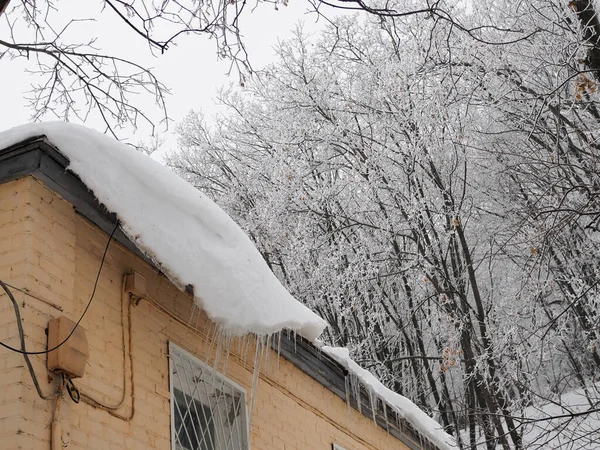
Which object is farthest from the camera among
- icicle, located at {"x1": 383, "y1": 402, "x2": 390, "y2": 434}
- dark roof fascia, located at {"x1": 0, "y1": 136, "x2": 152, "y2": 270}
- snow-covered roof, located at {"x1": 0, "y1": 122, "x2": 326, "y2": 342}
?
icicle, located at {"x1": 383, "y1": 402, "x2": 390, "y2": 434}

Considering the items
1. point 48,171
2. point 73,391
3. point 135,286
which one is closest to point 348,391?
point 135,286

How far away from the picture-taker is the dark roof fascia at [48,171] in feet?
14.2

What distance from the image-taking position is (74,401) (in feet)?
13.3

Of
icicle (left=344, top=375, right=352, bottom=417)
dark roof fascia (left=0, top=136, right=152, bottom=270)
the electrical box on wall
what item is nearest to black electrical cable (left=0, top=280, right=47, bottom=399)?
the electrical box on wall

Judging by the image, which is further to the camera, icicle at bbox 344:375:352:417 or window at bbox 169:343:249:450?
icicle at bbox 344:375:352:417

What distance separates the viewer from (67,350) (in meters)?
4.05

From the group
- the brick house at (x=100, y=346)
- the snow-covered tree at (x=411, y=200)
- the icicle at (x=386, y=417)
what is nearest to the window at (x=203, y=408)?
the brick house at (x=100, y=346)

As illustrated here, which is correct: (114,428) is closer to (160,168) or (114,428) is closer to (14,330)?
(14,330)

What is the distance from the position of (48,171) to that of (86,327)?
0.97 meters

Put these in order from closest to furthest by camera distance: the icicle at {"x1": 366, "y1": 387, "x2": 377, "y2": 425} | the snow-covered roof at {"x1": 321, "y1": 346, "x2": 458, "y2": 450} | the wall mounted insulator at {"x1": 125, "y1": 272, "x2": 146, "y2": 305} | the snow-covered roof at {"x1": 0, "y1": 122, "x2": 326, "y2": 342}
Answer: the snow-covered roof at {"x1": 0, "y1": 122, "x2": 326, "y2": 342}, the wall mounted insulator at {"x1": 125, "y1": 272, "x2": 146, "y2": 305}, the snow-covered roof at {"x1": 321, "y1": 346, "x2": 458, "y2": 450}, the icicle at {"x1": 366, "y1": 387, "x2": 377, "y2": 425}

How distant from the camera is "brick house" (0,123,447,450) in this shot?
3982mm

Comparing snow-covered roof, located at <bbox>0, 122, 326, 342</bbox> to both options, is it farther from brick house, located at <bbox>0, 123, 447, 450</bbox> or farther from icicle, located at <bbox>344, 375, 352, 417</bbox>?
icicle, located at <bbox>344, 375, 352, 417</bbox>

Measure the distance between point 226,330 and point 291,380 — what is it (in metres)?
2.32

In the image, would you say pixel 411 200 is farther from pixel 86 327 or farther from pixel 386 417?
pixel 86 327
